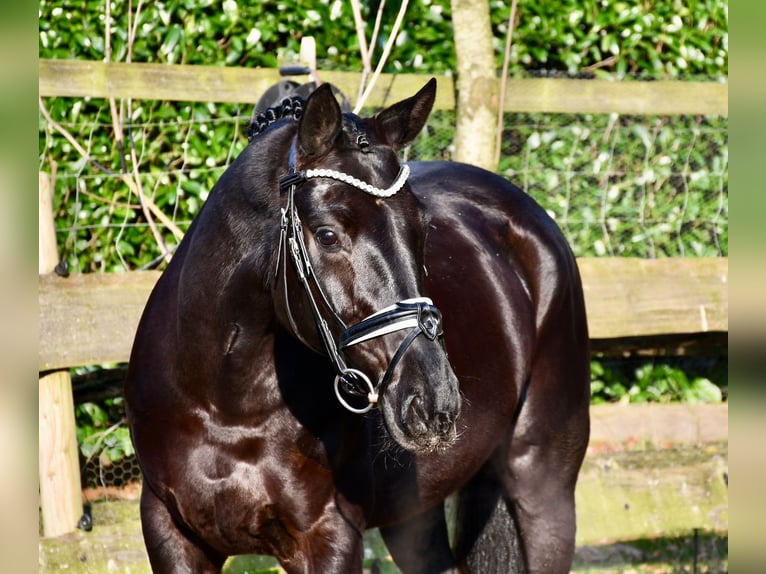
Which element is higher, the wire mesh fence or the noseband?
the wire mesh fence

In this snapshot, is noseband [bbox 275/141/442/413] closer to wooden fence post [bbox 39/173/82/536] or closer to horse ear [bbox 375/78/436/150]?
horse ear [bbox 375/78/436/150]

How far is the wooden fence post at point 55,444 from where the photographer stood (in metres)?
3.89

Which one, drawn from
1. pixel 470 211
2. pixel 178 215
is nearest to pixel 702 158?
pixel 470 211

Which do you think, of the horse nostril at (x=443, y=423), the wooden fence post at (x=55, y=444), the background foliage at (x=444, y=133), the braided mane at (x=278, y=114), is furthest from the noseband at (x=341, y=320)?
the background foliage at (x=444, y=133)

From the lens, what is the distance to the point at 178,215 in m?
5.00

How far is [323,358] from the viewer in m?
2.50

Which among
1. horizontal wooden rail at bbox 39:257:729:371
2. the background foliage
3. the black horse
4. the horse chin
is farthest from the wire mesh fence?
the horse chin

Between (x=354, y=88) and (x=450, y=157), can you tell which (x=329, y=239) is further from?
(x=450, y=157)

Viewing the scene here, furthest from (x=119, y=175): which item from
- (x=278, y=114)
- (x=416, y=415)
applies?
(x=416, y=415)

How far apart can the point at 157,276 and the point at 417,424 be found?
2.34 meters

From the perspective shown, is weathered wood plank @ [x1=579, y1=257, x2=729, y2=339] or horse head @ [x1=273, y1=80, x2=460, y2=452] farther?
weathered wood plank @ [x1=579, y1=257, x2=729, y2=339]

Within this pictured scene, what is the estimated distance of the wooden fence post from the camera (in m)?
3.89

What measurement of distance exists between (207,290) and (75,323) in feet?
5.67

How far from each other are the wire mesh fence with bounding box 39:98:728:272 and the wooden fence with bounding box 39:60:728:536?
43 cm
